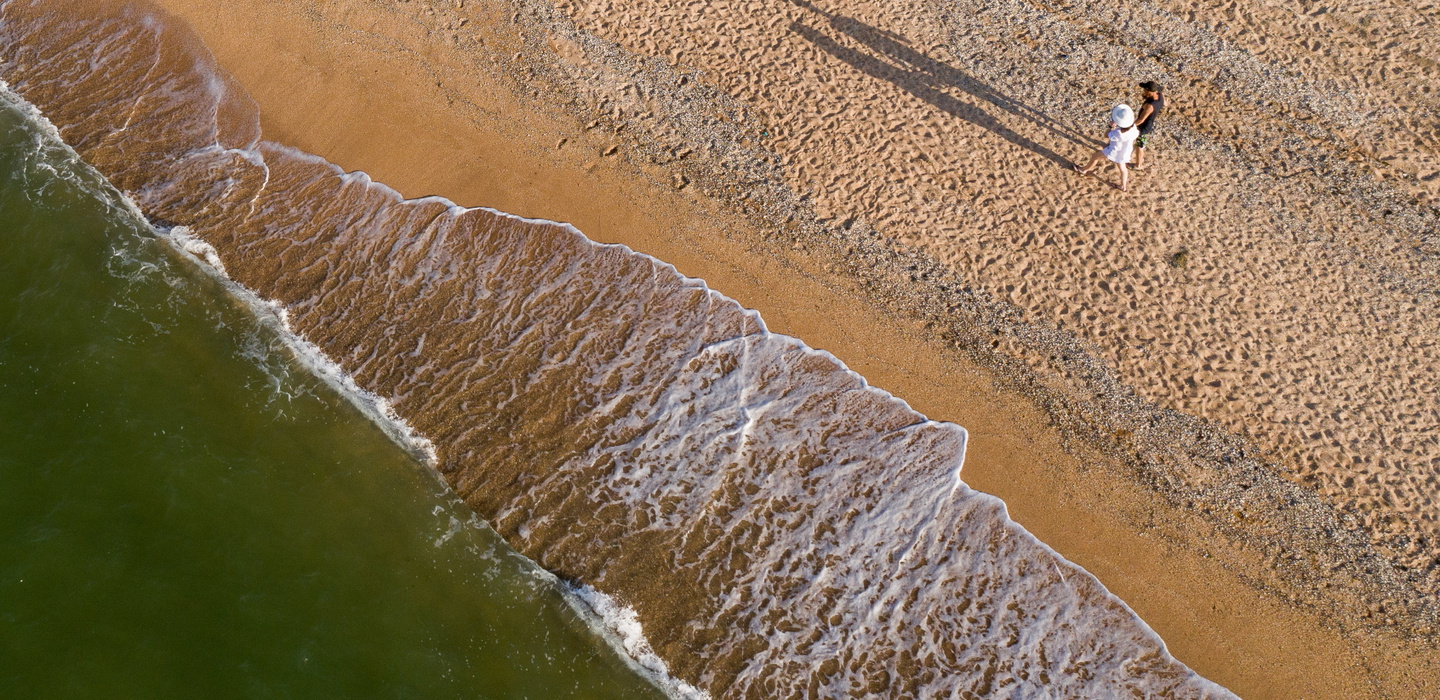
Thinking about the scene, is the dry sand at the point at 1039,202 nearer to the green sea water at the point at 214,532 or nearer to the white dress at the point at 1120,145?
the white dress at the point at 1120,145

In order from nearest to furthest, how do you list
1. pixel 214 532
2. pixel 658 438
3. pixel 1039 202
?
pixel 214 532 → pixel 658 438 → pixel 1039 202

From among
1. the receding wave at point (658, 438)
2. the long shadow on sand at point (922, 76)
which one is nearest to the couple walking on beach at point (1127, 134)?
the long shadow on sand at point (922, 76)

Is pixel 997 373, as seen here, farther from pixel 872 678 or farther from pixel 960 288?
pixel 872 678

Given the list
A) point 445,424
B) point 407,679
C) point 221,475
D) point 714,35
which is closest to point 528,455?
point 445,424

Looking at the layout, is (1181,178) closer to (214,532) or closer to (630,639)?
(630,639)

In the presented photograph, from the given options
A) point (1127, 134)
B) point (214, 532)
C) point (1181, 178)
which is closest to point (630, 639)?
point (214, 532)
